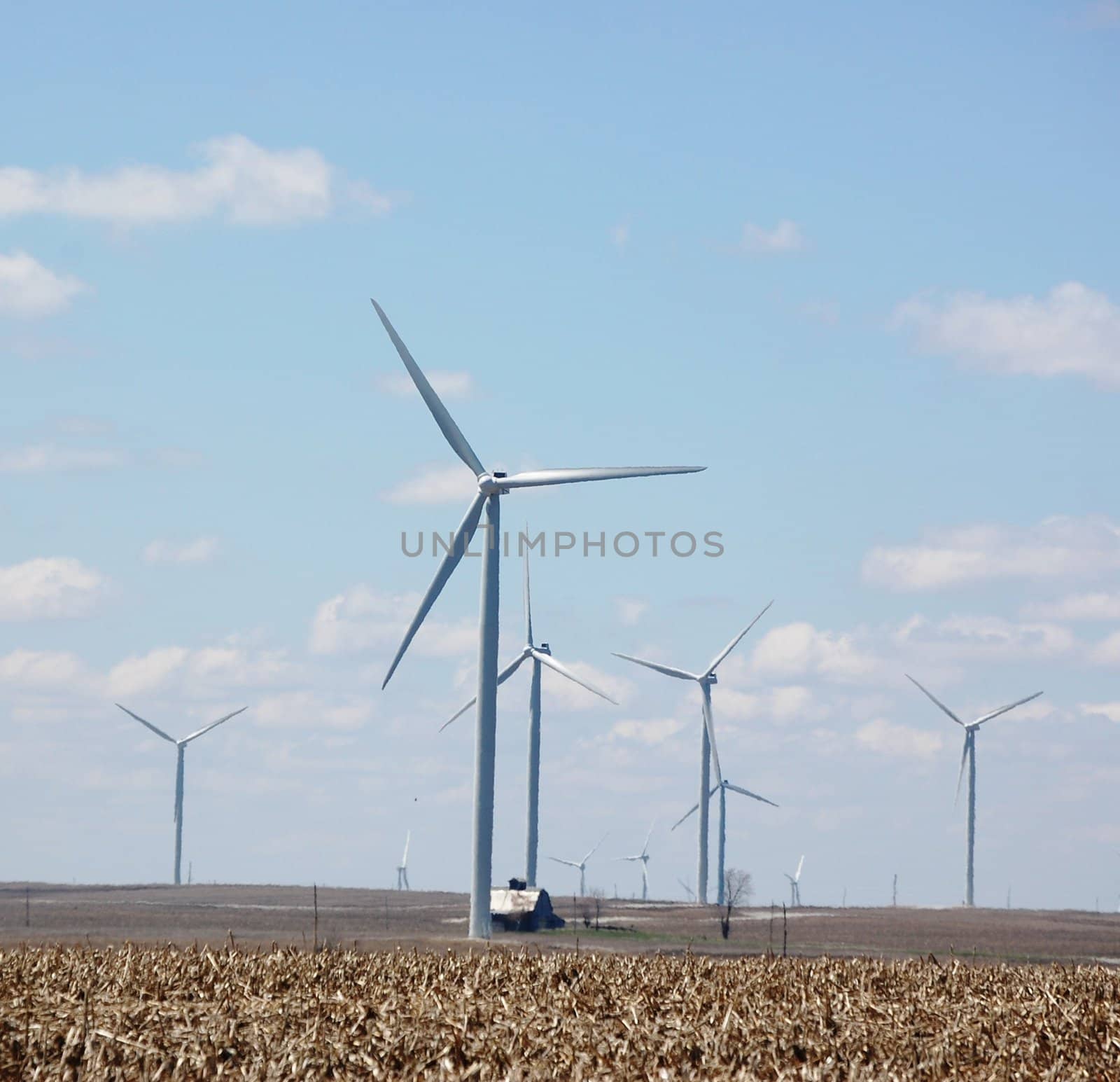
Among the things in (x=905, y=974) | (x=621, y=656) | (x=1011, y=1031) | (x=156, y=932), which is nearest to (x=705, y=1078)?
(x=1011, y=1031)

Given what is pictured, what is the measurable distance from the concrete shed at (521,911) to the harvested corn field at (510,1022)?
61.5m

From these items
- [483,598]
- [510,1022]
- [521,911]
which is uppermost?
[483,598]

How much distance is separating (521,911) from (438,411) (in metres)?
29.3

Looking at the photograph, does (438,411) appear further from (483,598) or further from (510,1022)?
(510,1022)

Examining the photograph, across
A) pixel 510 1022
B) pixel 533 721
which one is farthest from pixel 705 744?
pixel 510 1022

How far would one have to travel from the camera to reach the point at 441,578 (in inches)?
3150

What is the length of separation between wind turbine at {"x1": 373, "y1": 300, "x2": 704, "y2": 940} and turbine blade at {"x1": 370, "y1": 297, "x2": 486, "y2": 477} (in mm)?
35

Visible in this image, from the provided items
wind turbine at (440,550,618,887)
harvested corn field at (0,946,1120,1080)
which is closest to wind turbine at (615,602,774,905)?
wind turbine at (440,550,618,887)

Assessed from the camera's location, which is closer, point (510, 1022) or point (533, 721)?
point (510, 1022)

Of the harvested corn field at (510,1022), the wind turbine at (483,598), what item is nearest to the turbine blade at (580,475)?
the wind turbine at (483,598)

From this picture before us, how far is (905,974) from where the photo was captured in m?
34.2

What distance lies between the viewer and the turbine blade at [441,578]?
79.7 metres

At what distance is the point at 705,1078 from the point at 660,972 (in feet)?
35.1

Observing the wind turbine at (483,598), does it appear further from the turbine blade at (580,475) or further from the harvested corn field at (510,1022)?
the harvested corn field at (510,1022)
